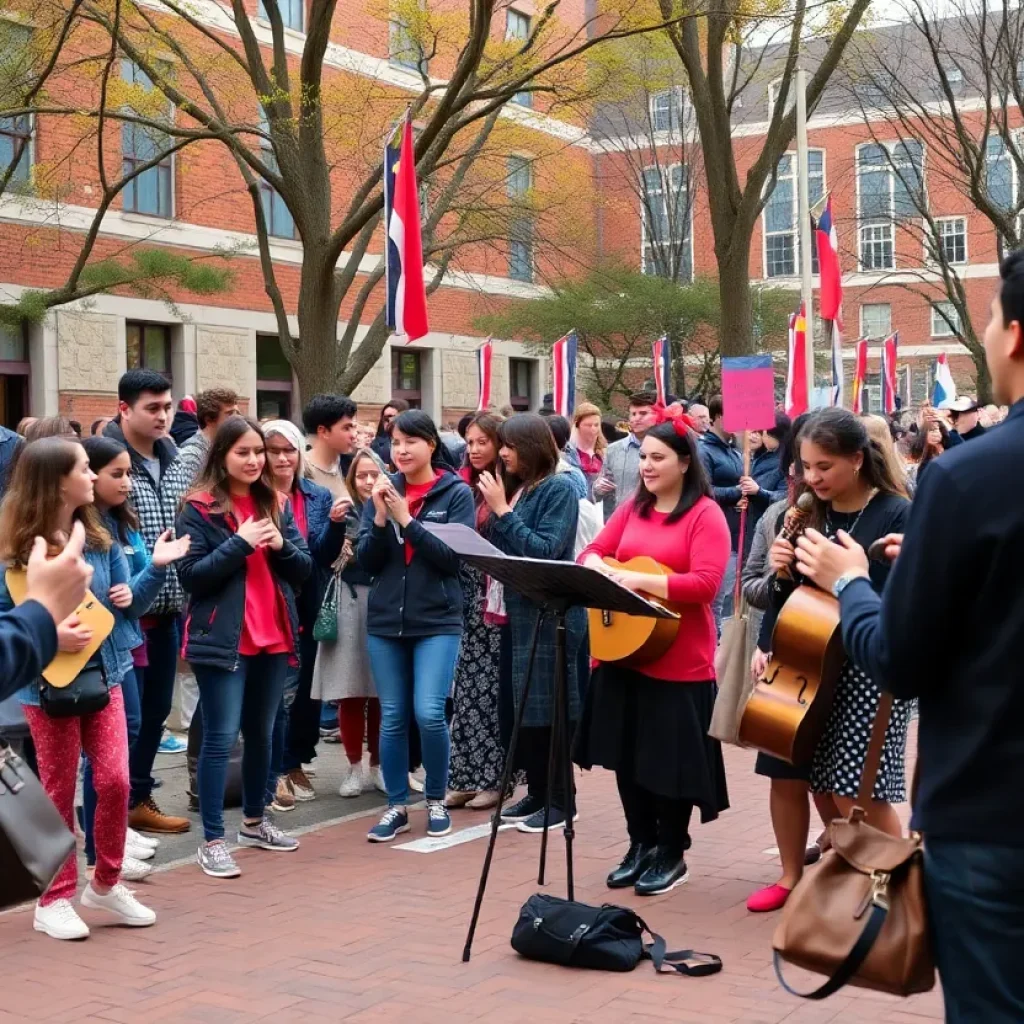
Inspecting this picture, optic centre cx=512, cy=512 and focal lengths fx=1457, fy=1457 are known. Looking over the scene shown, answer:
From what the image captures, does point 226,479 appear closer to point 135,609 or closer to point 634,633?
point 135,609

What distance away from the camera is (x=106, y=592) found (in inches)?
236

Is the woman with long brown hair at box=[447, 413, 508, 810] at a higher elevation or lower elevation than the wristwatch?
lower

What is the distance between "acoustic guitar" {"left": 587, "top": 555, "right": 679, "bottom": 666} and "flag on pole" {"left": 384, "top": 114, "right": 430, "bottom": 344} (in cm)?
379

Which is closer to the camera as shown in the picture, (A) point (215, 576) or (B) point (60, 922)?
(B) point (60, 922)

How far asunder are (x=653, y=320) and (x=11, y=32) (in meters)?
19.1

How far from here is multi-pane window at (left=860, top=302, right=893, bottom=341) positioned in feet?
148

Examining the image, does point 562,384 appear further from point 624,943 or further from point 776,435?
point 624,943

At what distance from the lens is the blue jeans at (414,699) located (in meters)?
7.29

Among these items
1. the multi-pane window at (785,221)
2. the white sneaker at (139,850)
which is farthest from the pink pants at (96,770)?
the multi-pane window at (785,221)

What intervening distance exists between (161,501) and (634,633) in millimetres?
2883

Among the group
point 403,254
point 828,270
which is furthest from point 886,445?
point 828,270

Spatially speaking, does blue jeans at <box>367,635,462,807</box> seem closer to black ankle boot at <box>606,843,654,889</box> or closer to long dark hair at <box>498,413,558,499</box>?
long dark hair at <box>498,413,558,499</box>

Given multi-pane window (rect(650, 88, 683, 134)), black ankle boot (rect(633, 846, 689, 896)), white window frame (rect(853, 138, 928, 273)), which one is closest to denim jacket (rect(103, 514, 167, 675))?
black ankle boot (rect(633, 846, 689, 896))

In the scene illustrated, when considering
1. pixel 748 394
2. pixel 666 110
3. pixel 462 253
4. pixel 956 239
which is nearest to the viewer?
pixel 748 394
